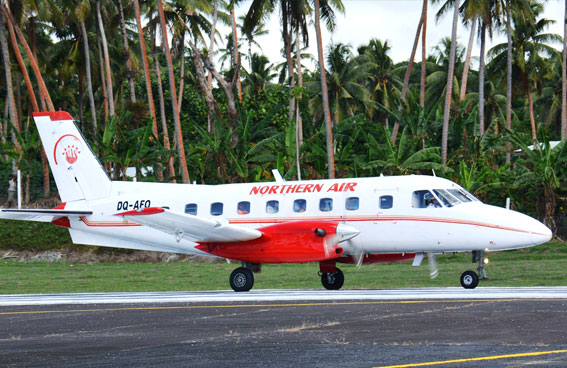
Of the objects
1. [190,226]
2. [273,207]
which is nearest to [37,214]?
[190,226]

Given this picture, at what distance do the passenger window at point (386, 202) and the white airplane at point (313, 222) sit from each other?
0.03 meters

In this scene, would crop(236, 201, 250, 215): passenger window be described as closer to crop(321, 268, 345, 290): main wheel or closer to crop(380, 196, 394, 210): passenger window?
crop(321, 268, 345, 290): main wheel

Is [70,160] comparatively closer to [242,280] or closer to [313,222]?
[242,280]

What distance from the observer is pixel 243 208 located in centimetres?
2503

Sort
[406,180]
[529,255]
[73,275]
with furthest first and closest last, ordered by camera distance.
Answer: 1. [529,255]
2. [73,275]
3. [406,180]

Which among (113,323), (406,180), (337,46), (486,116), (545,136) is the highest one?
(337,46)

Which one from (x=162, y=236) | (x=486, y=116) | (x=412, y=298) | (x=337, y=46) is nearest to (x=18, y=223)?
(x=162, y=236)

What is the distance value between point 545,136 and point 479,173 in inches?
142

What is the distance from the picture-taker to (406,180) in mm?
23672

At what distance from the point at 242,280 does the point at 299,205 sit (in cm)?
269

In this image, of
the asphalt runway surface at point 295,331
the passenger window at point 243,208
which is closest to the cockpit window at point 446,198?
the asphalt runway surface at point 295,331

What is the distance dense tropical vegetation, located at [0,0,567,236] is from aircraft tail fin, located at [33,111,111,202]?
14.4 m

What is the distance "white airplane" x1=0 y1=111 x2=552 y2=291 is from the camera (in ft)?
74.8

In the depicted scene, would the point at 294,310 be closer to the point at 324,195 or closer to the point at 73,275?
the point at 324,195
